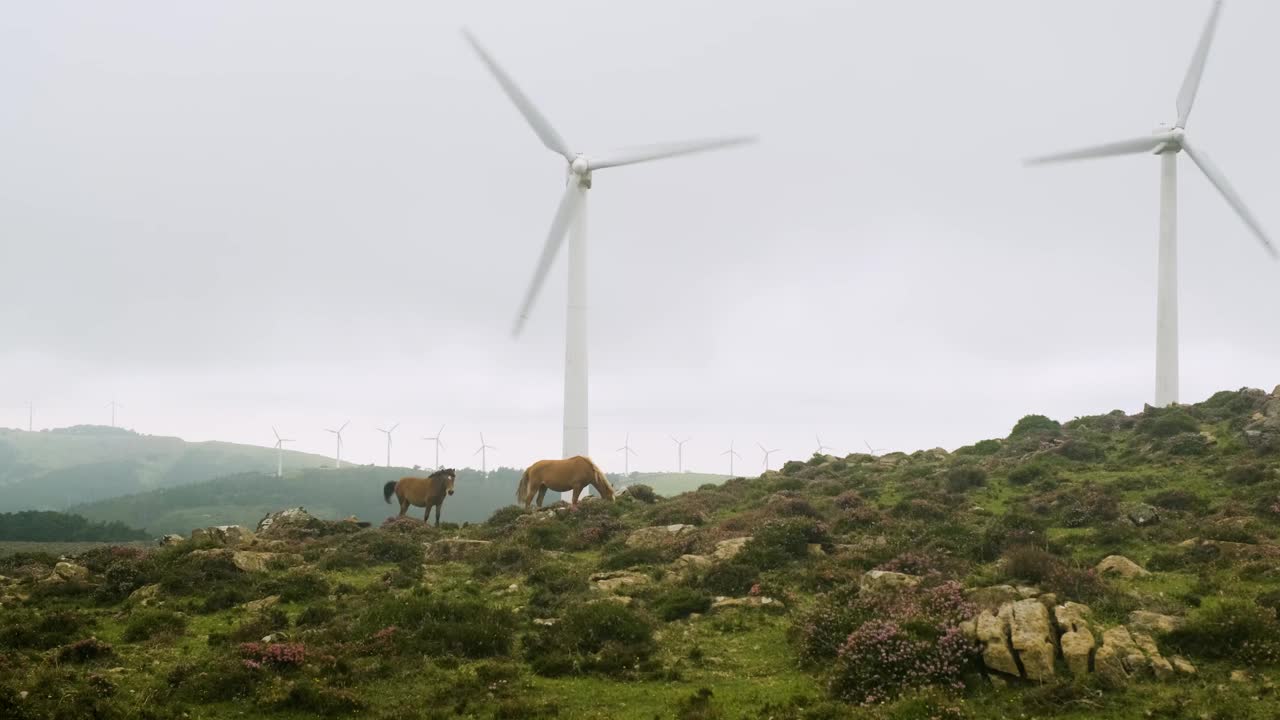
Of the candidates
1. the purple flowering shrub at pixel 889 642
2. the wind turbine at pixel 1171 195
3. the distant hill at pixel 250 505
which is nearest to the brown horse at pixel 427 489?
the purple flowering shrub at pixel 889 642

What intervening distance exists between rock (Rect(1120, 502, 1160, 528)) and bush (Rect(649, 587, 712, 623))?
545 inches

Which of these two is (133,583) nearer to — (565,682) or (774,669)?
(565,682)

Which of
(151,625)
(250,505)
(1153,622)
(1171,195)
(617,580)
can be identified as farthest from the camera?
(250,505)

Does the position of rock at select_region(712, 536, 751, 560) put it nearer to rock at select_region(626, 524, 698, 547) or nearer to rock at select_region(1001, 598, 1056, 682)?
rock at select_region(626, 524, 698, 547)

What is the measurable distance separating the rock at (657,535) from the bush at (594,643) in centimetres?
862

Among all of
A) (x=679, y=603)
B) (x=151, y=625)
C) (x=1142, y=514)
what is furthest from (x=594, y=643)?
(x=1142, y=514)

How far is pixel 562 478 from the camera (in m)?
40.2

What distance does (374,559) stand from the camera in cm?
2855

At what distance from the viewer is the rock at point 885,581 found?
65.1 ft

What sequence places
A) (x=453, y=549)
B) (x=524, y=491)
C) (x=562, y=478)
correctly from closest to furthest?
(x=453, y=549)
(x=562, y=478)
(x=524, y=491)

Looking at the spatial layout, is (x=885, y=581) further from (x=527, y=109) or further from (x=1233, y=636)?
(x=527, y=109)

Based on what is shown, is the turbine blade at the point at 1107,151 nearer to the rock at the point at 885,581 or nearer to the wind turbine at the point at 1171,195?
the wind turbine at the point at 1171,195

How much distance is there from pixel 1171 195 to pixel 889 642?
5449cm

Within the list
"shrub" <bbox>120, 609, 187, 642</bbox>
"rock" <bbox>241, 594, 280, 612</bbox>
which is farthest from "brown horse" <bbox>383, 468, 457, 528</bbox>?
"shrub" <bbox>120, 609, 187, 642</bbox>
